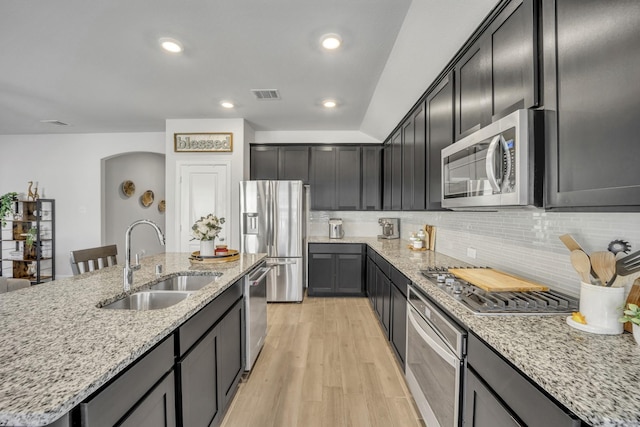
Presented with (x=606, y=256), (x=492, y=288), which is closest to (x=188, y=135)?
(x=492, y=288)

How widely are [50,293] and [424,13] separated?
264 centimetres

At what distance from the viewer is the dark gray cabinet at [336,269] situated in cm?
434

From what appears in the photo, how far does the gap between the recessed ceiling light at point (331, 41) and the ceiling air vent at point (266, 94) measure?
109cm

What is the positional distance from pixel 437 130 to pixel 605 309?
163 cm

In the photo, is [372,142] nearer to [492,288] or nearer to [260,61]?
[260,61]

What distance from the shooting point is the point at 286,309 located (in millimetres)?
3916

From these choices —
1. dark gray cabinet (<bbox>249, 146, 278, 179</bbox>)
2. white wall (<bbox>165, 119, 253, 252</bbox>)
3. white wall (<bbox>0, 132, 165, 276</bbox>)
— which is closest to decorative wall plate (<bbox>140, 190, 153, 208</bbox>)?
white wall (<bbox>0, 132, 165, 276</bbox>)

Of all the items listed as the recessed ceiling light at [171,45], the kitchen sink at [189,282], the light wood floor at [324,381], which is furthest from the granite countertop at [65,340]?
the recessed ceiling light at [171,45]

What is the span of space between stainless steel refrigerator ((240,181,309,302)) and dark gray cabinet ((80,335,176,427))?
297 cm

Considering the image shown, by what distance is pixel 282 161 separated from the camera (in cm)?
474

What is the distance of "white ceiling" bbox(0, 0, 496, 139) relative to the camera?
194cm

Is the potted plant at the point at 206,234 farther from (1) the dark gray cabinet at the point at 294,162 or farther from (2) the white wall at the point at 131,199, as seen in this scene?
(2) the white wall at the point at 131,199

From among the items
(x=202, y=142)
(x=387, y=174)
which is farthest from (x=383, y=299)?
(x=202, y=142)

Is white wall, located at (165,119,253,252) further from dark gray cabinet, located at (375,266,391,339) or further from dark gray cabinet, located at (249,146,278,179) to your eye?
dark gray cabinet, located at (375,266,391,339)
